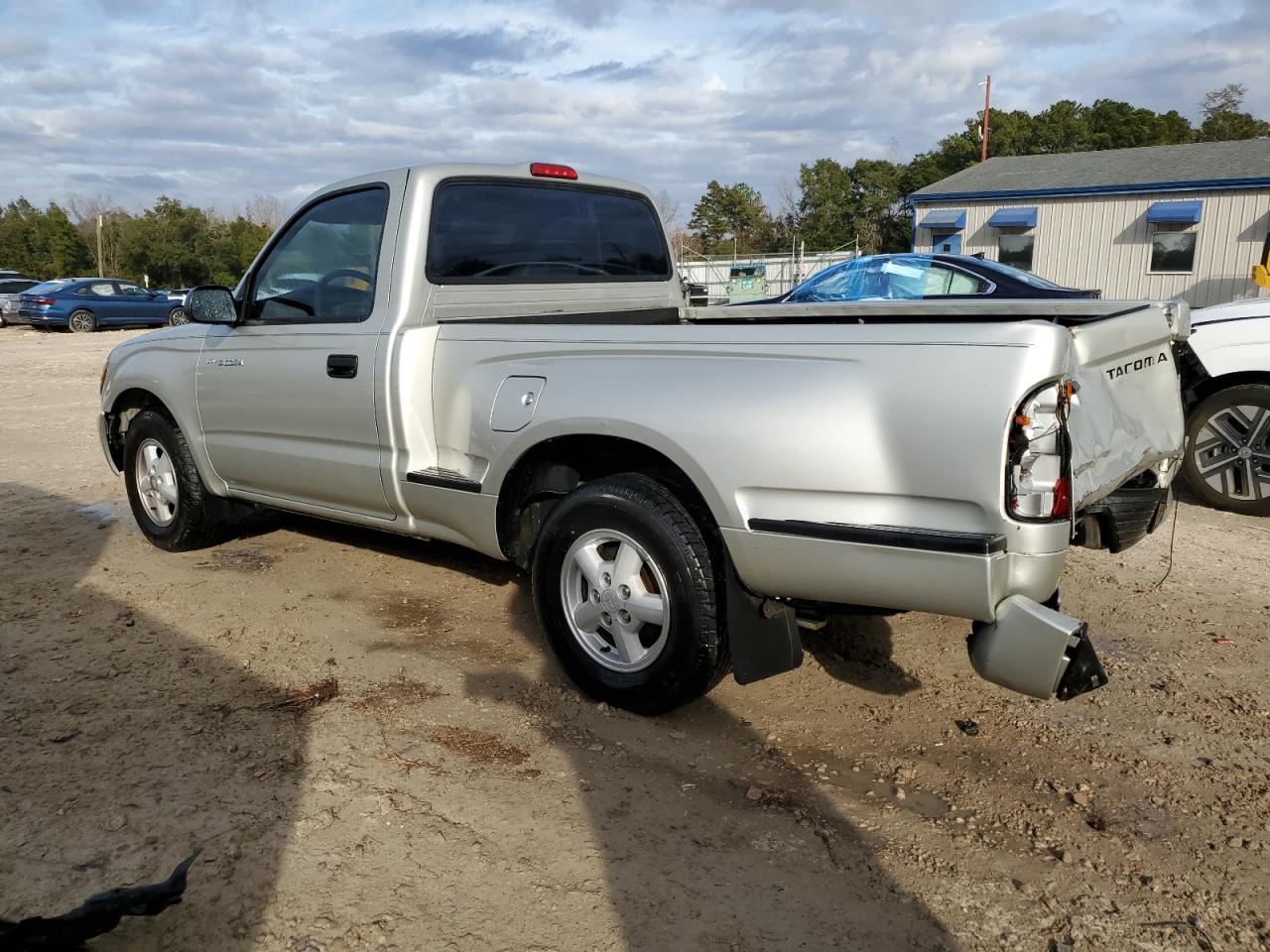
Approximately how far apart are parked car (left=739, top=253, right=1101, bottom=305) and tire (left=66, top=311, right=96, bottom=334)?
69.6 ft

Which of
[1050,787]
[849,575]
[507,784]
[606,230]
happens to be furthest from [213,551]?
[1050,787]

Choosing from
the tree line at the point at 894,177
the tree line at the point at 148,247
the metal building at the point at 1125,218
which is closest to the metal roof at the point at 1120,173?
the metal building at the point at 1125,218

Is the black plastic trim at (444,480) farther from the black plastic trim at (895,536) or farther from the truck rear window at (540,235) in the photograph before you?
the black plastic trim at (895,536)

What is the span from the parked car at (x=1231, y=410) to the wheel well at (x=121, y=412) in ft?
19.8

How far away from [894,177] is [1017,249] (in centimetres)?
2148

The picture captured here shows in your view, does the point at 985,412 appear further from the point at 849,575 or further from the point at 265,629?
the point at 265,629

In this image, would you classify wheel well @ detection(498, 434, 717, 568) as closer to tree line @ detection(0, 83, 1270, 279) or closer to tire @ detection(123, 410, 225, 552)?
tire @ detection(123, 410, 225, 552)

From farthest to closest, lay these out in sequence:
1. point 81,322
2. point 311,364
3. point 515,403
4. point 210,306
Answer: point 81,322, point 210,306, point 311,364, point 515,403

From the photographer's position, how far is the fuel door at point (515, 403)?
3.73 meters

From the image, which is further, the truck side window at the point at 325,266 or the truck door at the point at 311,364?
the truck side window at the point at 325,266

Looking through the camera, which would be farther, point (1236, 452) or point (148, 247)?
point (148, 247)

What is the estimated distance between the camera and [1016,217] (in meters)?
25.6

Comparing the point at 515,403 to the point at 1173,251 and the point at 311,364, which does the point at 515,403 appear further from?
the point at 1173,251

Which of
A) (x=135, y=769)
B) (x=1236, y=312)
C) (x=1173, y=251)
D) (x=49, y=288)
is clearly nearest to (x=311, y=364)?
(x=135, y=769)
